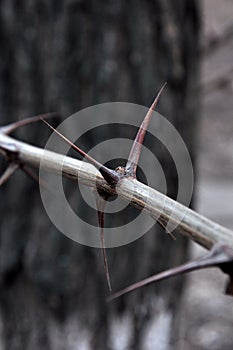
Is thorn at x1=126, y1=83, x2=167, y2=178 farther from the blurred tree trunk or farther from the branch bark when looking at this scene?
the blurred tree trunk

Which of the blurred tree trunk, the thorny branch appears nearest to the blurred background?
the blurred tree trunk

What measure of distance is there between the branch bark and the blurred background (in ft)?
2.66

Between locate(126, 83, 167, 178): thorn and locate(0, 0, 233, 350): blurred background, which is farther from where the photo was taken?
locate(0, 0, 233, 350): blurred background

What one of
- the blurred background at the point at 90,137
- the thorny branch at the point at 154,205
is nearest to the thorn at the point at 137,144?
the thorny branch at the point at 154,205

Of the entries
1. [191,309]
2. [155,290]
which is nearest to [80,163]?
[155,290]

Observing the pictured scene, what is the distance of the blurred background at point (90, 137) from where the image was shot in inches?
44.7

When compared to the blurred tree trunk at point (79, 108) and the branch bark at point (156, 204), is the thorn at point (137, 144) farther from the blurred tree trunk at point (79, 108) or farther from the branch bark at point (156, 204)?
the blurred tree trunk at point (79, 108)

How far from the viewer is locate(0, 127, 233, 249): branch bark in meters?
0.26

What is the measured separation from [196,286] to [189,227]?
2317 mm

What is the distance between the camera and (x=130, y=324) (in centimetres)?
133

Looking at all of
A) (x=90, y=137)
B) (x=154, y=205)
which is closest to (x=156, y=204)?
(x=154, y=205)

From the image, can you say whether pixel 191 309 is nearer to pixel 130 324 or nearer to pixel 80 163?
pixel 130 324

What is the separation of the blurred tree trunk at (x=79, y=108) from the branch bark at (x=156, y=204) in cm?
81

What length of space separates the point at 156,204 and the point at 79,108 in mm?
903
